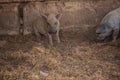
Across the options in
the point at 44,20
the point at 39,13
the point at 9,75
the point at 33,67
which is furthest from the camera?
the point at 39,13

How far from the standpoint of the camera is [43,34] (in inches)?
279

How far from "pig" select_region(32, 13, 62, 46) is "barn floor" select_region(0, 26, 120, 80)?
192 mm

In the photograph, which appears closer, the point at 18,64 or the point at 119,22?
the point at 18,64

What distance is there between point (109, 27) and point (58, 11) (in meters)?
1.36

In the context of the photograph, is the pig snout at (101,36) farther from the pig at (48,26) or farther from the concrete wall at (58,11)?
the pig at (48,26)

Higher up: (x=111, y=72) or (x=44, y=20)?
(x=44, y=20)

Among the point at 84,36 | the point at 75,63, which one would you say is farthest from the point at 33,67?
the point at 84,36

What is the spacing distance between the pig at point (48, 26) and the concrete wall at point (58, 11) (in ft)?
1.12

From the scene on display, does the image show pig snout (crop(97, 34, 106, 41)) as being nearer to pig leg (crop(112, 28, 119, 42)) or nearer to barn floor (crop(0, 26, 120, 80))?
barn floor (crop(0, 26, 120, 80))

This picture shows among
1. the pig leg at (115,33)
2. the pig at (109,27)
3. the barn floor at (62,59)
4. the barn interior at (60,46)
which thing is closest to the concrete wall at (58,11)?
the barn interior at (60,46)

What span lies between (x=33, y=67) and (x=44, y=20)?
5.27ft

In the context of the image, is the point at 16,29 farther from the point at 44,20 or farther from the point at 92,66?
the point at 92,66

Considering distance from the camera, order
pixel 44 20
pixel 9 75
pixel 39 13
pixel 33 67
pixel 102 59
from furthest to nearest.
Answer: pixel 39 13
pixel 44 20
pixel 102 59
pixel 33 67
pixel 9 75

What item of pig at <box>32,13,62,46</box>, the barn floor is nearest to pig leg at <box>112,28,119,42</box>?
the barn floor
